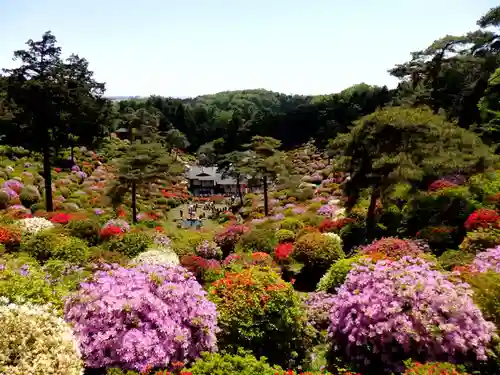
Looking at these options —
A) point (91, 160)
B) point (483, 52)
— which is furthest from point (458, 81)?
point (91, 160)

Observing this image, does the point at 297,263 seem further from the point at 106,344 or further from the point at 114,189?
the point at 114,189

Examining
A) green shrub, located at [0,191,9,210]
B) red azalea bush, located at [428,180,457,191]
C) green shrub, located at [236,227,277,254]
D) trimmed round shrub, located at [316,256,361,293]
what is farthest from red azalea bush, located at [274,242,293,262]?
green shrub, located at [0,191,9,210]

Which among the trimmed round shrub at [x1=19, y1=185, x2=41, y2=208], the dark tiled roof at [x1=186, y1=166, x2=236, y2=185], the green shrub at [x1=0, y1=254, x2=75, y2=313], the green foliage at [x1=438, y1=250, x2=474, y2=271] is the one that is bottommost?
the dark tiled roof at [x1=186, y1=166, x2=236, y2=185]

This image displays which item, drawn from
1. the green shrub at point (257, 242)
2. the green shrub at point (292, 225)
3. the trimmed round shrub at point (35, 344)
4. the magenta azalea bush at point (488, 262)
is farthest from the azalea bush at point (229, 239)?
the trimmed round shrub at point (35, 344)

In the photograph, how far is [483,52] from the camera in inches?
1757

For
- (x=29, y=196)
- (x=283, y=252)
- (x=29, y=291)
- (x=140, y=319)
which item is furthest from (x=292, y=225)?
(x=29, y=196)

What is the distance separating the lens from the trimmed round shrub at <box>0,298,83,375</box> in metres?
5.89

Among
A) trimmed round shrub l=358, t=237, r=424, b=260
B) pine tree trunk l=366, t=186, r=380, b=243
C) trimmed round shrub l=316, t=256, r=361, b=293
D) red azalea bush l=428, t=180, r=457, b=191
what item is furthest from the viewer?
red azalea bush l=428, t=180, r=457, b=191

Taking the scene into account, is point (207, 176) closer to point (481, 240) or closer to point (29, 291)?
point (481, 240)

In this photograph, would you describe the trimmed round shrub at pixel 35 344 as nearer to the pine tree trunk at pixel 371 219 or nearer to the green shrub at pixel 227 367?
the green shrub at pixel 227 367

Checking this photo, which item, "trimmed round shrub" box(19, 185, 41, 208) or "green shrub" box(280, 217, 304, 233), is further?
"trimmed round shrub" box(19, 185, 41, 208)

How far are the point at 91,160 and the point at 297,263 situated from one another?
4642cm

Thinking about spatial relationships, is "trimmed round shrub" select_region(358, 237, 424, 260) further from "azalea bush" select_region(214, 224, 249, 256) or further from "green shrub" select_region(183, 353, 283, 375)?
"azalea bush" select_region(214, 224, 249, 256)

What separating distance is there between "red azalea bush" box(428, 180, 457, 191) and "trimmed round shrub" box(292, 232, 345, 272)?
7.53 meters
